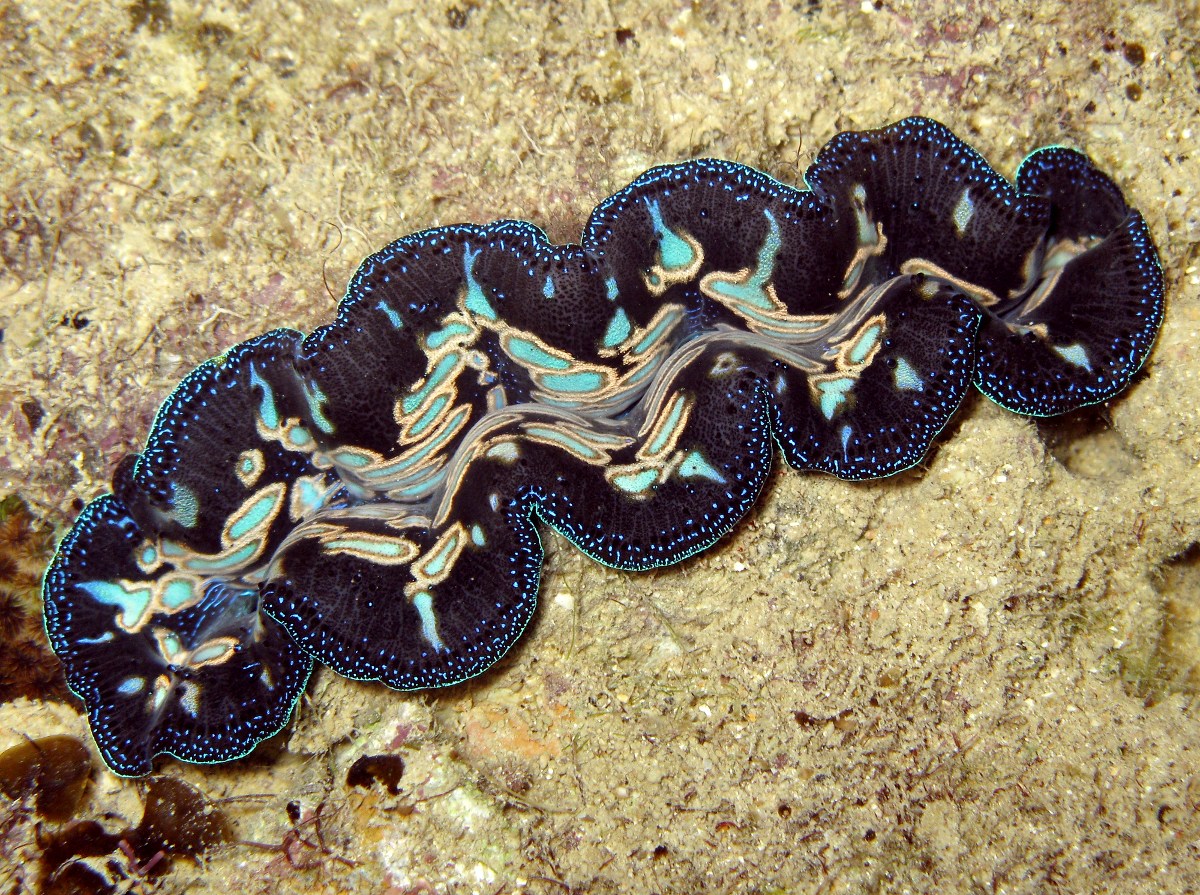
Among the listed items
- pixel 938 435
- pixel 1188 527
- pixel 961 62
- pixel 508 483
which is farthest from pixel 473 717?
pixel 961 62

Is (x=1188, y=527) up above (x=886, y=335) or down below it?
below

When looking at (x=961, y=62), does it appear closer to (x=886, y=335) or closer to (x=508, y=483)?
(x=886, y=335)

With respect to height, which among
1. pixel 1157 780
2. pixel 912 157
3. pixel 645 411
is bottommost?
pixel 1157 780

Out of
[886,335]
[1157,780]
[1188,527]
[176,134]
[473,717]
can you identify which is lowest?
[473,717]

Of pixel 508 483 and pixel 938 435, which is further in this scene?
pixel 938 435

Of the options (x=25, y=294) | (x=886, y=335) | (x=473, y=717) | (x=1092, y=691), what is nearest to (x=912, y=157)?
(x=886, y=335)

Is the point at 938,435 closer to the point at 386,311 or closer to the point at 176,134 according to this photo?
the point at 386,311
